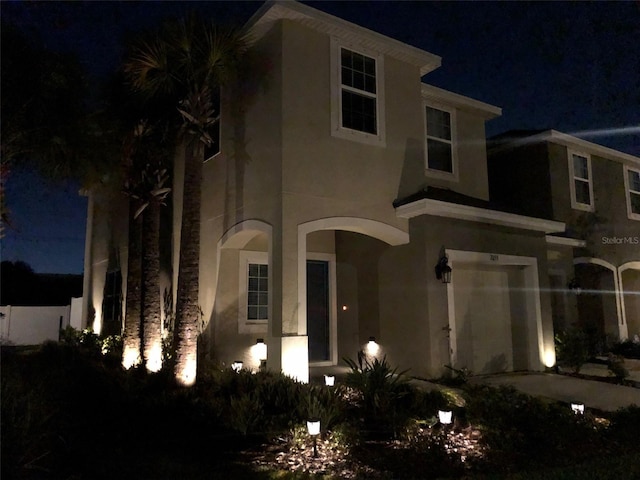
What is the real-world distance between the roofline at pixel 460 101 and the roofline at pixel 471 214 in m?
3.39

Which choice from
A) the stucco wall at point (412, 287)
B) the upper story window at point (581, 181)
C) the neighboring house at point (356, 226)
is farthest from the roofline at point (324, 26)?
the upper story window at point (581, 181)

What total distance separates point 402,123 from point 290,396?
21.0 ft

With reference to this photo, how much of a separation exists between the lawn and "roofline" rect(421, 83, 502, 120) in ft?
23.6

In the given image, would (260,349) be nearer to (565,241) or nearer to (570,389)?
(570,389)

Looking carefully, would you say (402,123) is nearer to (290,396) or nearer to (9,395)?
(290,396)

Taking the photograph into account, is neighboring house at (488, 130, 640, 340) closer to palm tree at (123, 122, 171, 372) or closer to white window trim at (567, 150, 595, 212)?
white window trim at (567, 150, 595, 212)

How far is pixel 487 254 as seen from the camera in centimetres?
1068

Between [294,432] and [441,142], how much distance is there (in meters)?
8.55

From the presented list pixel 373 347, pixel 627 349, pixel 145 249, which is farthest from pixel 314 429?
pixel 627 349

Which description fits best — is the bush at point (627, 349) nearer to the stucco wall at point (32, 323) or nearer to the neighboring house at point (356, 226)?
the neighboring house at point (356, 226)

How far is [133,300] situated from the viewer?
12031 mm

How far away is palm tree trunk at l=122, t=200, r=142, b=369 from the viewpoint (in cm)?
1152

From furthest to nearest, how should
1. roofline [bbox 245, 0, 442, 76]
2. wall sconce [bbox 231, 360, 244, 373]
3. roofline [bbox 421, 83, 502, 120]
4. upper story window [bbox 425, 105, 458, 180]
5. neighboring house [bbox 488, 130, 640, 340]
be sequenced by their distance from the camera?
neighboring house [bbox 488, 130, 640, 340]
upper story window [bbox 425, 105, 458, 180]
roofline [bbox 421, 83, 502, 120]
wall sconce [bbox 231, 360, 244, 373]
roofline [bbox 245, 0, 442, 76]

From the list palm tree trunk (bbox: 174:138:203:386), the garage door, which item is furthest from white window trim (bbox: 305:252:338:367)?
palm tree trunk (bbox: 174:138:203:386)
